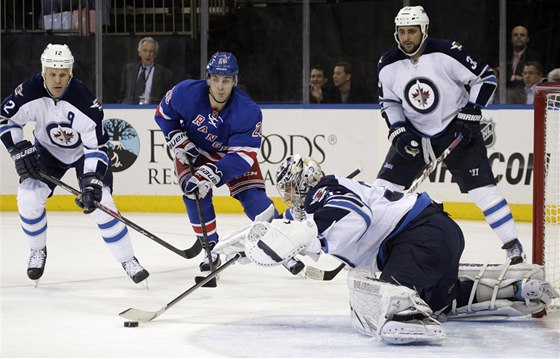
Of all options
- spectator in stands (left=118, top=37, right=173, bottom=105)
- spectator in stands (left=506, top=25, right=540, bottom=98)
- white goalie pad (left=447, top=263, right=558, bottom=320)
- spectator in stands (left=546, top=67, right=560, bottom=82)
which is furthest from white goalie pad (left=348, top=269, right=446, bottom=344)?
spectator in stands (left=118, top=37, right=173, bottom=105)

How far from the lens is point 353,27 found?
8.11 metres

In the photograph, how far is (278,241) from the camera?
347 centimetres

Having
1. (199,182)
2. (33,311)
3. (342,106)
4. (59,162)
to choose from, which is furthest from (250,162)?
(342,106)

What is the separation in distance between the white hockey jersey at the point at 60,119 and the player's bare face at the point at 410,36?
1377 millimetres

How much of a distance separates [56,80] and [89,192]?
1.63ft

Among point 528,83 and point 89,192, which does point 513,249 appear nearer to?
point 89,192

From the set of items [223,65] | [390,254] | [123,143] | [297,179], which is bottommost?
[390,254]

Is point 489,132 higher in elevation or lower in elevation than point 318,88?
lower

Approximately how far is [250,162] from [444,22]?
326 cm

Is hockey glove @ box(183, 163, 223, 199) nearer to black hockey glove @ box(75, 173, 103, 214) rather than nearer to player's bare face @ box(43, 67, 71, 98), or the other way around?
black hockey glove @ box(75, 173, 103, 214)

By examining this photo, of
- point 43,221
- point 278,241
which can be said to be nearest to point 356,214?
point 278,241

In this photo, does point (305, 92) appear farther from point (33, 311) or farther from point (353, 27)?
point (33, 311)

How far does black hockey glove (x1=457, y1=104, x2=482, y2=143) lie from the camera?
516cm

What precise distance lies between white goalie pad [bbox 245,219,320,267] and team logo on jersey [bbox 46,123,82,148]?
1691mm
